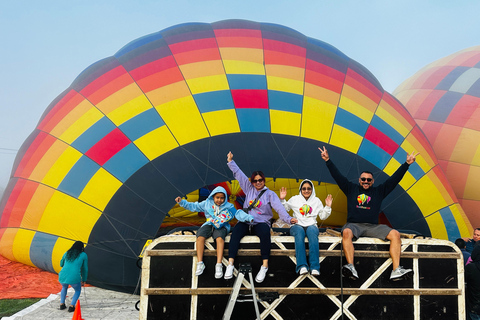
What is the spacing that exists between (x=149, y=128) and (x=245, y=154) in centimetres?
148

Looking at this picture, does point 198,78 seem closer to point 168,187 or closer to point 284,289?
point 168,187

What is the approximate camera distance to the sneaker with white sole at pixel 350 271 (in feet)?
11.8

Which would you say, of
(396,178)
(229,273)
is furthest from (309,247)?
(396,178)

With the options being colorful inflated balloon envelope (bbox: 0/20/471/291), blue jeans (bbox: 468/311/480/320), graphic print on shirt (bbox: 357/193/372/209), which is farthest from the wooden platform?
colorful inflated balloon envelope (bbox: 0/20/471/291)

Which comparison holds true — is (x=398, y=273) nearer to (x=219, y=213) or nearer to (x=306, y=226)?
(x=306, y=226)

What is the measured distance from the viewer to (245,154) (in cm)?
620

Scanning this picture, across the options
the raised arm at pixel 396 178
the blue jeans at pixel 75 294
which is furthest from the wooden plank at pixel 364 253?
the blue jeans at pixel 75 294

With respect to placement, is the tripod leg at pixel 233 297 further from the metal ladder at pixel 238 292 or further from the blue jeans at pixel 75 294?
the blue jeans at pixel 75 294

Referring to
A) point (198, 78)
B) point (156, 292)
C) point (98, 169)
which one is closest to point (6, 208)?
point (98, 169)

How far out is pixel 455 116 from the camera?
31.9 feet

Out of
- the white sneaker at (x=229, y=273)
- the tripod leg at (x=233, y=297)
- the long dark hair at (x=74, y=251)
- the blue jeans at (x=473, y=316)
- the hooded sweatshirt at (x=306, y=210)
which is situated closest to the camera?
the tripod leg at (x=233, y=297)

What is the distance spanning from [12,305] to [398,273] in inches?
176

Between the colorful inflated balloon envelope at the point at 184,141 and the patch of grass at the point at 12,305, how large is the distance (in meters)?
0.81

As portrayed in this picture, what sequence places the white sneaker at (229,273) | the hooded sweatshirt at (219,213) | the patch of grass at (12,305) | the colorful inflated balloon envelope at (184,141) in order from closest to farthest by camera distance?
the white sneaker at (229,273)
the hooded sweatshirt at (219,213)
the patch of grass at (12,305)
the colorful inflated balloon envelope at (184,141)
